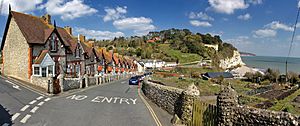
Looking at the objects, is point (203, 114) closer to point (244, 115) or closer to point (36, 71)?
point (244, 115)

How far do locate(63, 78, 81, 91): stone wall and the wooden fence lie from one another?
51.4 ft

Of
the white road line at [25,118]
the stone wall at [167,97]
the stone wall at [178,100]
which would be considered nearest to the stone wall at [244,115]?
the stone wall at [178,100]

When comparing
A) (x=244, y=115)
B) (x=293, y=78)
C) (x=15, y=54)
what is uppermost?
(x=15, y=54)

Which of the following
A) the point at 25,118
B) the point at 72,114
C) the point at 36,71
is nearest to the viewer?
the point at 25,118

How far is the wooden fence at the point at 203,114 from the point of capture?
31.7ft

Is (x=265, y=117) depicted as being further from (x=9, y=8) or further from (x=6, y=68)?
(x=6, y=68)

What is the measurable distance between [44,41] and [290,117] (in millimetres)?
28610

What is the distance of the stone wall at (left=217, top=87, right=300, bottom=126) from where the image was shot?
647 centimetres

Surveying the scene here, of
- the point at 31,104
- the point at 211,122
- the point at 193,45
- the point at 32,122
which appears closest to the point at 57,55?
the point at 31,104

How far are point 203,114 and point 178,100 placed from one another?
110 inches

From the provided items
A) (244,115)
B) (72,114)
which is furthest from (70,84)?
(244,115)

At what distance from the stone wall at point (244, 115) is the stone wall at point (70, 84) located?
18074mm

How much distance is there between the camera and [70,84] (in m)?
24.4

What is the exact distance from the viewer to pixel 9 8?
1070 inches
